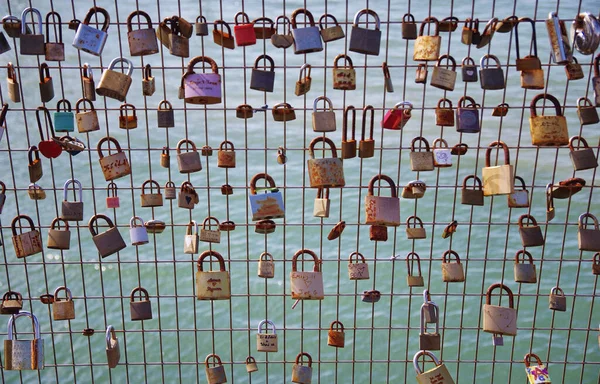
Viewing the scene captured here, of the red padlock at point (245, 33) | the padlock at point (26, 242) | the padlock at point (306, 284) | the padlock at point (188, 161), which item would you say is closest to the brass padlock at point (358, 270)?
the padlock at point (306, 284)

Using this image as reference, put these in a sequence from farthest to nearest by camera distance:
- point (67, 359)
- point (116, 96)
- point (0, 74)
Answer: point (0, 74)
point (67, 359)
point (116, 96)

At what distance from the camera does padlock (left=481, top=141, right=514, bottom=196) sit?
2.56 meters

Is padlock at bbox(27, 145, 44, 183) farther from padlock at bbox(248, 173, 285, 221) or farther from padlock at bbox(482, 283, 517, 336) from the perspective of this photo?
padlock at bbox(482, 283, 517, 336)

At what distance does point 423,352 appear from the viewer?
2.67m

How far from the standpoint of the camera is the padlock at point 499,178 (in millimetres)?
2564

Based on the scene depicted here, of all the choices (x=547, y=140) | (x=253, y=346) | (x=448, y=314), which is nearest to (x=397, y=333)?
(x=448, y=314)

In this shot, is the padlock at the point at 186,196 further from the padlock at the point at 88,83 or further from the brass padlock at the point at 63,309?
the brass padlock at the point at 63,309

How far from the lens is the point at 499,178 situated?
260 centimetres

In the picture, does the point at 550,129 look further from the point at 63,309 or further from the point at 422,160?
the point at 63,309

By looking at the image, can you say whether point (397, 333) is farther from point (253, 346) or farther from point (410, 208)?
point (410, 208)

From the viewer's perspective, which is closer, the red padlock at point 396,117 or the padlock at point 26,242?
the red padlock at point 396,117

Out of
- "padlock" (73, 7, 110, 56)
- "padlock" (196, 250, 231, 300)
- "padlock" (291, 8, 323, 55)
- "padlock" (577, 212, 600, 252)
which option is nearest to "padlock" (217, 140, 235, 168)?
"padlock" (196, 250, 231, 300)

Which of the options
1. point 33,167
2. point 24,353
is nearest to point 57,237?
point 33,167

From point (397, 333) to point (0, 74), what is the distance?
4.95 metres
